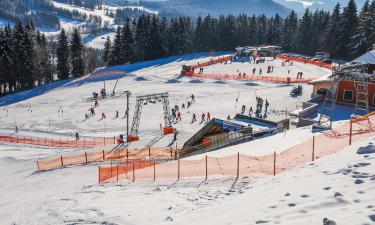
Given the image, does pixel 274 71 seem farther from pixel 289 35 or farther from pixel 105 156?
pixel 105 156

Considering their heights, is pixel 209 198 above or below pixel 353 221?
below

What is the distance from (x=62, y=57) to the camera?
85938 mm

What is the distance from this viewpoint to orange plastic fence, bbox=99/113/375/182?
1802cm

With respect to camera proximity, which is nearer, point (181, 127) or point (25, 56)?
point (181, 127)

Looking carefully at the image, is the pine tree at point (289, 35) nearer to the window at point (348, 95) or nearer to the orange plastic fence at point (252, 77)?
the orange plastic fence at point (252, 77)

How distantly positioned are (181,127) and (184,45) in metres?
63.1

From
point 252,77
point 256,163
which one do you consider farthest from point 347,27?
point 256,163

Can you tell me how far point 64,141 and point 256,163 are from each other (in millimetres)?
26494

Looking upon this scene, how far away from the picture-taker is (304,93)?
2095 inches

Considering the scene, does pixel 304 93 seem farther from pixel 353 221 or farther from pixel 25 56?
pixel 25 56

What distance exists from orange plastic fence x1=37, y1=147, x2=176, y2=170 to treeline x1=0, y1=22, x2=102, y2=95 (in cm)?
5247

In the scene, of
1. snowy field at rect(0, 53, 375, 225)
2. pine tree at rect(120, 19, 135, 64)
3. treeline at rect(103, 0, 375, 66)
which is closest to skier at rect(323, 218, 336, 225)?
snowy field at rect(0, 53, 375, 225)

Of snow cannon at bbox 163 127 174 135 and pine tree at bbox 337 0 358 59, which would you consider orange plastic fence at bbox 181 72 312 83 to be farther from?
pine tree at bbox 337 0 358 59

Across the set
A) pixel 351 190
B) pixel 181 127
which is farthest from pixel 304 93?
pixel 351 190
